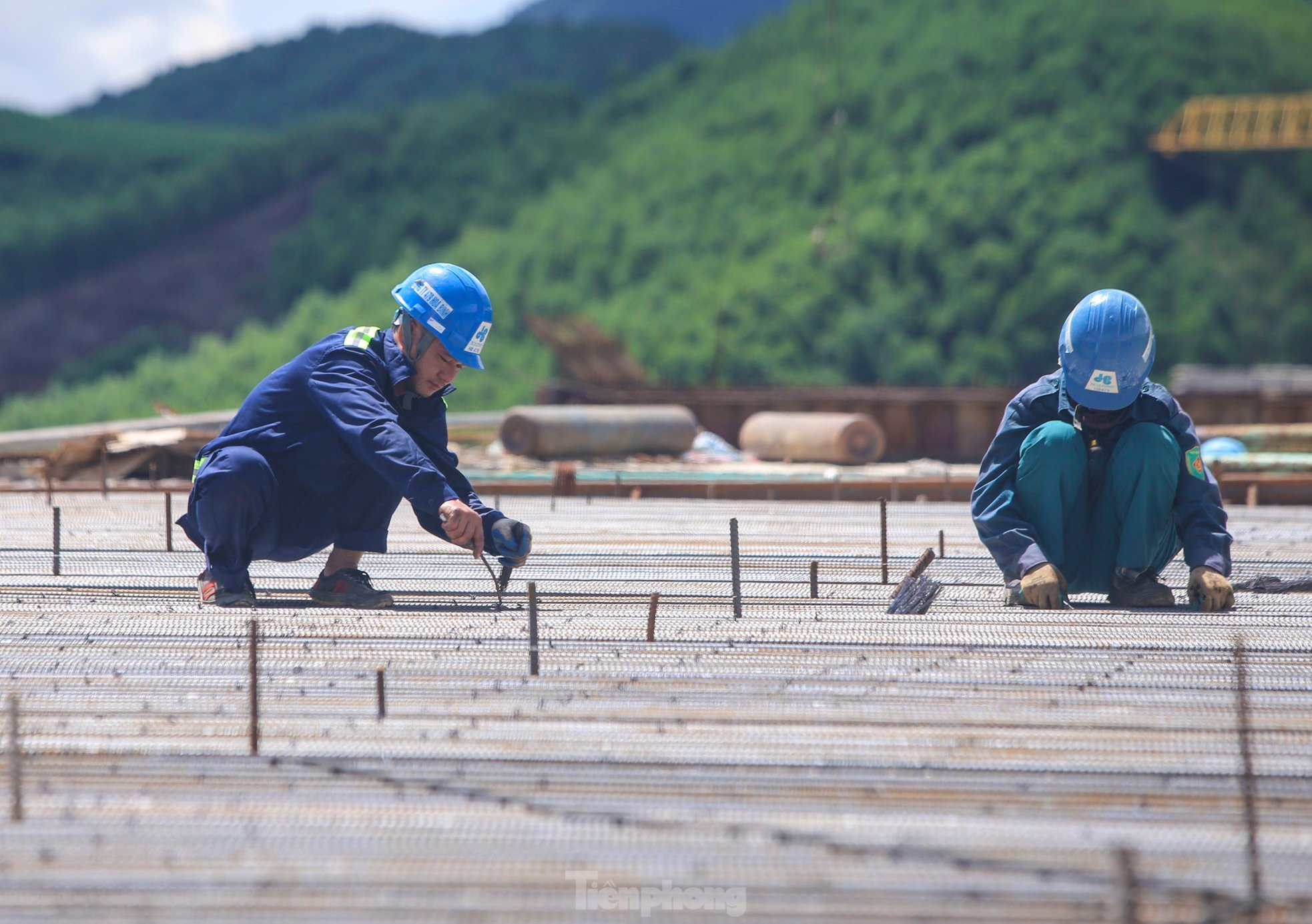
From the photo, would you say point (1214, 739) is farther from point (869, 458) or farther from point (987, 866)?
point (869, 458)

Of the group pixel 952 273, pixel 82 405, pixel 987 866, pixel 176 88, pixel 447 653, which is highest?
pixel 176 88

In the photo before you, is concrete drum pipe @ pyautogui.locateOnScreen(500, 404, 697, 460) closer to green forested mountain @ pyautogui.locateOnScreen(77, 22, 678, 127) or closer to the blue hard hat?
the blue hard hat

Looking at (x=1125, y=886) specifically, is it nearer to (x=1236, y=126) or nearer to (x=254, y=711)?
(x=254, y=711)

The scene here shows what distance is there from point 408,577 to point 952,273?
112ft

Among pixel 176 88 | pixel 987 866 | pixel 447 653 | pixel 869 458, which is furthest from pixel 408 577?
pixel 176 88

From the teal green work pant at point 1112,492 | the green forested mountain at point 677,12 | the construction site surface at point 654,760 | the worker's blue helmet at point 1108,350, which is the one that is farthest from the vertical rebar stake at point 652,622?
the green forested mountain at point 677,12

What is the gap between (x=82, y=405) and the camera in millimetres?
37781

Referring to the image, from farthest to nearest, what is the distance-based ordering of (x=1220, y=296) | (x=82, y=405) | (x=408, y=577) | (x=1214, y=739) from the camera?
(x=82, y=405)
(x=1220, y=296)
(x=408, y=577)
(x=1214, y=739)

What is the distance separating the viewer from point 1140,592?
3281 millimetres

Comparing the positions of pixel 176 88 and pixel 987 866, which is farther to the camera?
pixel 176 88

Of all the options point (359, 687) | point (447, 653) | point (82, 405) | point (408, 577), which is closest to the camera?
point (359, 687)

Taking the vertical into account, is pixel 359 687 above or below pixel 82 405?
below

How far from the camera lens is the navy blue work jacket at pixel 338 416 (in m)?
3.20

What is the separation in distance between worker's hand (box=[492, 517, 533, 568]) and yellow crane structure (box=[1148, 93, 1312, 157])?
37.7 m
